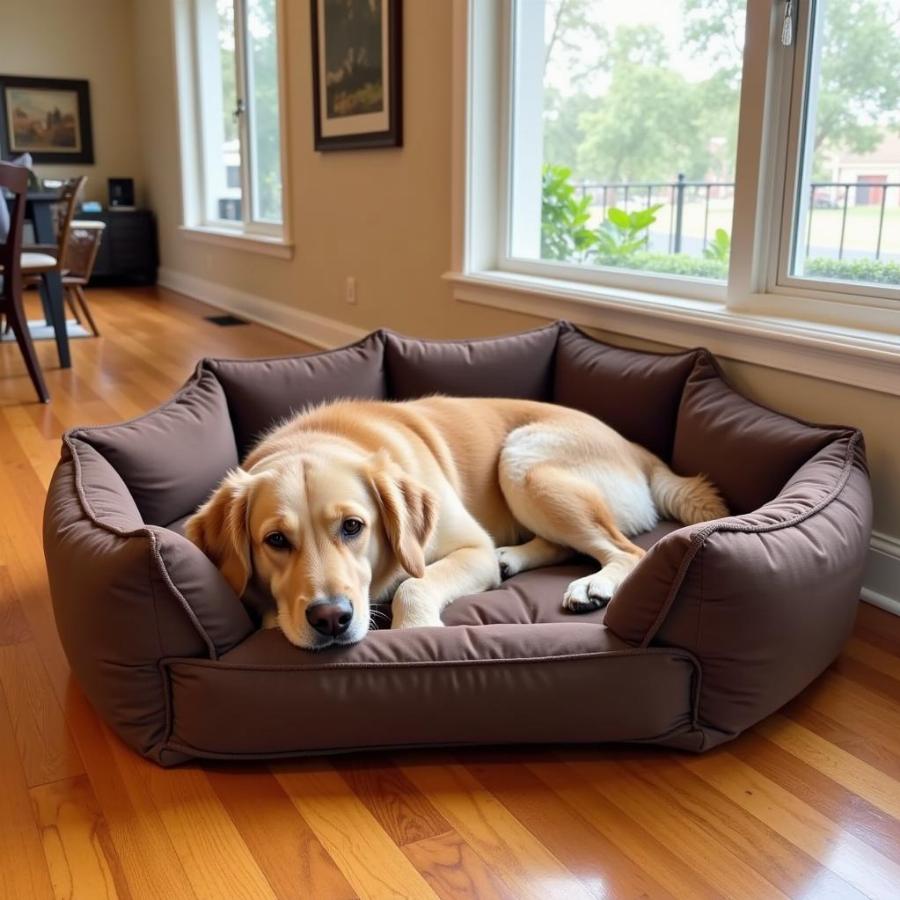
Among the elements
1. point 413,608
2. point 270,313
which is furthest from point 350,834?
point 270,313

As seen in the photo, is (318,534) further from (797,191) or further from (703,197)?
(703,197)

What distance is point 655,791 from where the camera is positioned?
1.48 metres

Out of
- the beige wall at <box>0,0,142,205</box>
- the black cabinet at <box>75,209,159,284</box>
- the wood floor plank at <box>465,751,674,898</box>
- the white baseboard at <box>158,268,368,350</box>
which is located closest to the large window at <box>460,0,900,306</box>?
the white baseboard at <box>158,268,368,350</box>

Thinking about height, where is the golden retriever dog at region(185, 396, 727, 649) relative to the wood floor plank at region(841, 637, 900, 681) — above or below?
above

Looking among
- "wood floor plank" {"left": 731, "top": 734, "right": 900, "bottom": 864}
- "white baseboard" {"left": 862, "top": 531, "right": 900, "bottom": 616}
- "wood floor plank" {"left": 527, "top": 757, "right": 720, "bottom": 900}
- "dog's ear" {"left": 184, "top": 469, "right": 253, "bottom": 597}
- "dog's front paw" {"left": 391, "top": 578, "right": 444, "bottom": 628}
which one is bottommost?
"wood floor plank" {"left": 527, "top": 757, "right": 720, "bottom": 900}

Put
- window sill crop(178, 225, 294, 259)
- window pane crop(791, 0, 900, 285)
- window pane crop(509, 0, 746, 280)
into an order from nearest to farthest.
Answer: window pane crop(791, 0, 900, 285)
window pane crop(509, 0, 746, 280)
window sill crop(178, 225, 294, 259)

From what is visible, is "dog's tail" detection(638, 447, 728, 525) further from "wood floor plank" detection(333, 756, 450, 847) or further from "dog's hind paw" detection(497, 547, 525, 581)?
"wood floor plank" detection(333, 756, 450, 847)

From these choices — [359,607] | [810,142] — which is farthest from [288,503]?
[810,142]

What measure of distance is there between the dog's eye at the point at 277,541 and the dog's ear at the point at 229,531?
0.08 meters

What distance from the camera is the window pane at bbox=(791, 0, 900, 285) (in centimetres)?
222

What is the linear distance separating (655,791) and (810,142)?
1.69 meters

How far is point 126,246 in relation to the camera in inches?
325

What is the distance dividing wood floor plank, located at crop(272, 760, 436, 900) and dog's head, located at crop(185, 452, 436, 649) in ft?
0.73

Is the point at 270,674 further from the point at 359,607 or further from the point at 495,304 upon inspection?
the point at 495,304
